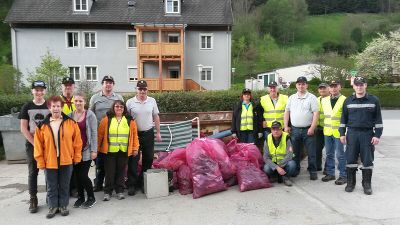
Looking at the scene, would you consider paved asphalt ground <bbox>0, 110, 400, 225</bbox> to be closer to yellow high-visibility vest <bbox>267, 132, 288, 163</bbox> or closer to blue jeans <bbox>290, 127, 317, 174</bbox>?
blue jeans <bbox>290, 127, 317, 174</bbox>

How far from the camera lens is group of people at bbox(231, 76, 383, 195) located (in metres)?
5.92

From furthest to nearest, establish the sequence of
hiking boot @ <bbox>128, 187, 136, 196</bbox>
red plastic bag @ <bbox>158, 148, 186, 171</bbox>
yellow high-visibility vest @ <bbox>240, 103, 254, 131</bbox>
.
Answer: yellow high-visibility vest @ <bbox>240, 103, 254, 131</bbox>, red plastic bag @ <bbox>158, 148, 186, 171</bbox>, hiking boot @ <bbox>128, 187, 136, 196</bbox>

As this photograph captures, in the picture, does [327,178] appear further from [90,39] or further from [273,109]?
[90,39]

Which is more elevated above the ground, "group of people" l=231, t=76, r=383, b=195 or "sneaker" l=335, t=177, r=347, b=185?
"group of people" l=231, t=76, r=383, b=195

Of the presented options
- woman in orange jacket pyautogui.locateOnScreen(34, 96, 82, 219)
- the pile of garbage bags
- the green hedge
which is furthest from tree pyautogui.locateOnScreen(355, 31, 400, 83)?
woman in orange jacket pyautogui.locateOnScreen(34, 96, 82, 219)

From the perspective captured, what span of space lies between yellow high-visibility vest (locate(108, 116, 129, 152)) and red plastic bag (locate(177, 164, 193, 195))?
112 cm

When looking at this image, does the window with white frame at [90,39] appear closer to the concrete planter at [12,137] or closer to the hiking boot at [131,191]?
the concrete planter at [12,137]

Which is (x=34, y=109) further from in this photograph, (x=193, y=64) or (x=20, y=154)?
(x=193, y=64)

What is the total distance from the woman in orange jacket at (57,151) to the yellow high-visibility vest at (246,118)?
3.27 meters

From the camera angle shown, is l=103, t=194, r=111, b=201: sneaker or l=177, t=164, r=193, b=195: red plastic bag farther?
l=177, t=164, r=193, b=195: red plastic bag

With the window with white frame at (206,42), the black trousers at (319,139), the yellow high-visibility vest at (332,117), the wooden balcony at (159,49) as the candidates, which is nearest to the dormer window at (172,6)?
the window with white frame at (206,42)

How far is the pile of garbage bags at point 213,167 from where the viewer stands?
592 centimetres

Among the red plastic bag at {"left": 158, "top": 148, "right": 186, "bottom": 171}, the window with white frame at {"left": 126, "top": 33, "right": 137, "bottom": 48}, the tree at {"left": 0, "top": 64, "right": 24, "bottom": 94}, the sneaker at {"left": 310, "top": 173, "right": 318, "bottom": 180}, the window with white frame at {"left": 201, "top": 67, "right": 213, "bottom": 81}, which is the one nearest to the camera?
the red plastic bag at {"left": 158, "top": 148, "right": 186, "bottom": 171}

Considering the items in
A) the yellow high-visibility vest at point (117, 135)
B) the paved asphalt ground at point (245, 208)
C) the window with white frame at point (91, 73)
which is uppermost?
the window with white frame at point (91, 73)
